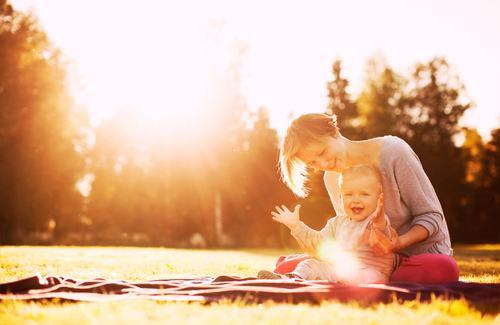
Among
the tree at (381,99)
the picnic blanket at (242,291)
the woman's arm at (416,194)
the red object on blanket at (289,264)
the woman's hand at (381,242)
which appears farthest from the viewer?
the tree at (381,99)

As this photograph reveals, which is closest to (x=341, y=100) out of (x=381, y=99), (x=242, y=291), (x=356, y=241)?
(x=381, y=99)

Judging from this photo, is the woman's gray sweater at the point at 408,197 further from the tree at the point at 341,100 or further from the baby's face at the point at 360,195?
the tree at the point at 341,100

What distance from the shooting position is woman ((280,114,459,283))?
4.83 m

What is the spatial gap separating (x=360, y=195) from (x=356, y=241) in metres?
0.42

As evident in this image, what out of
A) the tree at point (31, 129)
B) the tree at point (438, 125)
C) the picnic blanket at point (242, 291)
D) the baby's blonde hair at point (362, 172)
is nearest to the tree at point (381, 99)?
the tree at point (438, 125)

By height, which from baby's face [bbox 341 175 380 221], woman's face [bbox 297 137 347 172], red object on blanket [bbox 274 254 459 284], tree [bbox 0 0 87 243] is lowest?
red object on blanket [bbox 274 254 459 284]

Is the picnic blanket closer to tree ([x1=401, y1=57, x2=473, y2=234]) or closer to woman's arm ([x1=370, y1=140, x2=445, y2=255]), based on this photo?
woman's arm ([x1=370, y1=140, x2=445, y2=255])

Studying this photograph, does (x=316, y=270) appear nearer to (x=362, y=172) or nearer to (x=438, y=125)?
(x=362, y=172)

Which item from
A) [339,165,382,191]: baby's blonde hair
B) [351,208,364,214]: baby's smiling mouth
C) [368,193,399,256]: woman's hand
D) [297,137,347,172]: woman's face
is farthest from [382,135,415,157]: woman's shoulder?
[351,208,364,214]: baby's smiling mouth

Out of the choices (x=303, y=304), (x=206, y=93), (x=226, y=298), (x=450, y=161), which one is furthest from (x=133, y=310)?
(x=450, y=161)

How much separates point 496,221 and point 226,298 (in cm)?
3752

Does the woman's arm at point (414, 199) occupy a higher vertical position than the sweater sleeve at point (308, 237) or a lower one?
higher

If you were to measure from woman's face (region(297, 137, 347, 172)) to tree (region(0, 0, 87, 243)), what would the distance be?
23967 mm

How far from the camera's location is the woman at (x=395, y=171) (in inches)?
190
